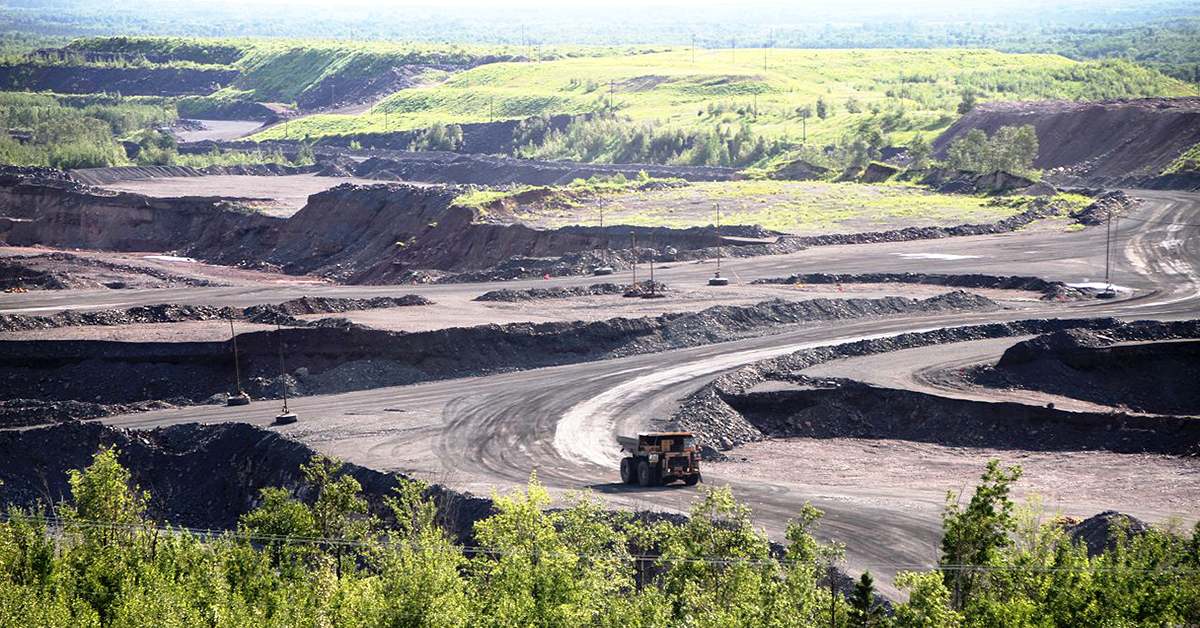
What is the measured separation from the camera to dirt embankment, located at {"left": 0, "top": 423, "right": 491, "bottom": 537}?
137 ft

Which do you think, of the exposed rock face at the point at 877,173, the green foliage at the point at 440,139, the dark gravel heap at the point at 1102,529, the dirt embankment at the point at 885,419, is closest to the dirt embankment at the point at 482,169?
the green foliage at the point at 440,139

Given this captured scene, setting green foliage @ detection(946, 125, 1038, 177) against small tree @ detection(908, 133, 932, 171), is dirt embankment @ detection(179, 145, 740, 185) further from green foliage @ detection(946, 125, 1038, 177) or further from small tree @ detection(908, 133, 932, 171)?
green foliage @ detection(946, 125, 1038, 177)

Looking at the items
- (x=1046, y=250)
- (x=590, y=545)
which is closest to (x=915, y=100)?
(x=1046, y=250)

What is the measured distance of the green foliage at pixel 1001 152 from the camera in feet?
363

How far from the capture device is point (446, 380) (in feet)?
176

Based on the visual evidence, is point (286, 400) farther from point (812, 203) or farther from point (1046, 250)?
point (812, 203)

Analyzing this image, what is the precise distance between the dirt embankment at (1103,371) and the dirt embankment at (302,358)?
42.8 ft

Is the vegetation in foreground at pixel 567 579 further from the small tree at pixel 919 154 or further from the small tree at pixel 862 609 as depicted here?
the small tree at pixel 919 154

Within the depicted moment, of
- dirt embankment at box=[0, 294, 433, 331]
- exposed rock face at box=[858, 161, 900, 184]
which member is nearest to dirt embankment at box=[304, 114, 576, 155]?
exposed rock face at box=[858, 161, 900, 184]

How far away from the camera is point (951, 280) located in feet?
232

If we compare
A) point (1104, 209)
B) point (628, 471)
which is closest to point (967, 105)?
point (1104, 209)

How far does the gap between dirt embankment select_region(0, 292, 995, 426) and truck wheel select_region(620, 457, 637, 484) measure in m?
16.3

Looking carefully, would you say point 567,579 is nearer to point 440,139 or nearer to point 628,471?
point 628,471

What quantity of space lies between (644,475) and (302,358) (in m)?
20.9
